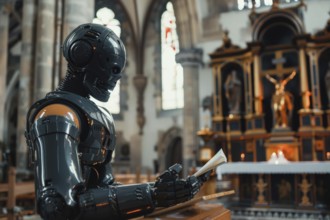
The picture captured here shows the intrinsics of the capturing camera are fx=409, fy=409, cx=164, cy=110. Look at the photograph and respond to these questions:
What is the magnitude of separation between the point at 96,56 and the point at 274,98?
9947mm

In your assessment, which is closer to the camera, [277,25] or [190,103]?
[277,25]

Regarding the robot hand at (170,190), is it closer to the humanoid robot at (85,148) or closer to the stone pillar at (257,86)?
the humanoid robot at (85,148)

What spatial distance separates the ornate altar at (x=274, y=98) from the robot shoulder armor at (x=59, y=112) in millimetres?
9226

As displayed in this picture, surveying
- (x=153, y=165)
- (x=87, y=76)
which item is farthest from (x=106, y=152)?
(x=153, y=165)

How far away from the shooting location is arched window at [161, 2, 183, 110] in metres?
16.7

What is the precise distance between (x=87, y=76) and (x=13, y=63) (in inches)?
725

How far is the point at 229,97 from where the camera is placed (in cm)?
1208

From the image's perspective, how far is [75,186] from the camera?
4.30 ft

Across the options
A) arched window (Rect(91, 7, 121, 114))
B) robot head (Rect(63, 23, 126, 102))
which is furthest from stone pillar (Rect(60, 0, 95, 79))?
arched window (Rect(91, 7, 121, 114))

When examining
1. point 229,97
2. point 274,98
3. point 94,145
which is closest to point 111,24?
point 229,97

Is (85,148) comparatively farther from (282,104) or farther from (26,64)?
(282,104)

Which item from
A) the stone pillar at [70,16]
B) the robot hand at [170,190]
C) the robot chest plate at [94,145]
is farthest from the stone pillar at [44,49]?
the robot hand at [170,190]

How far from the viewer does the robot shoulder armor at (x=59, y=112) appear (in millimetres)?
1416

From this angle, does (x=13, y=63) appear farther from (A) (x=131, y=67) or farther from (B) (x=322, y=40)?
(B) (x=322, y=40)
